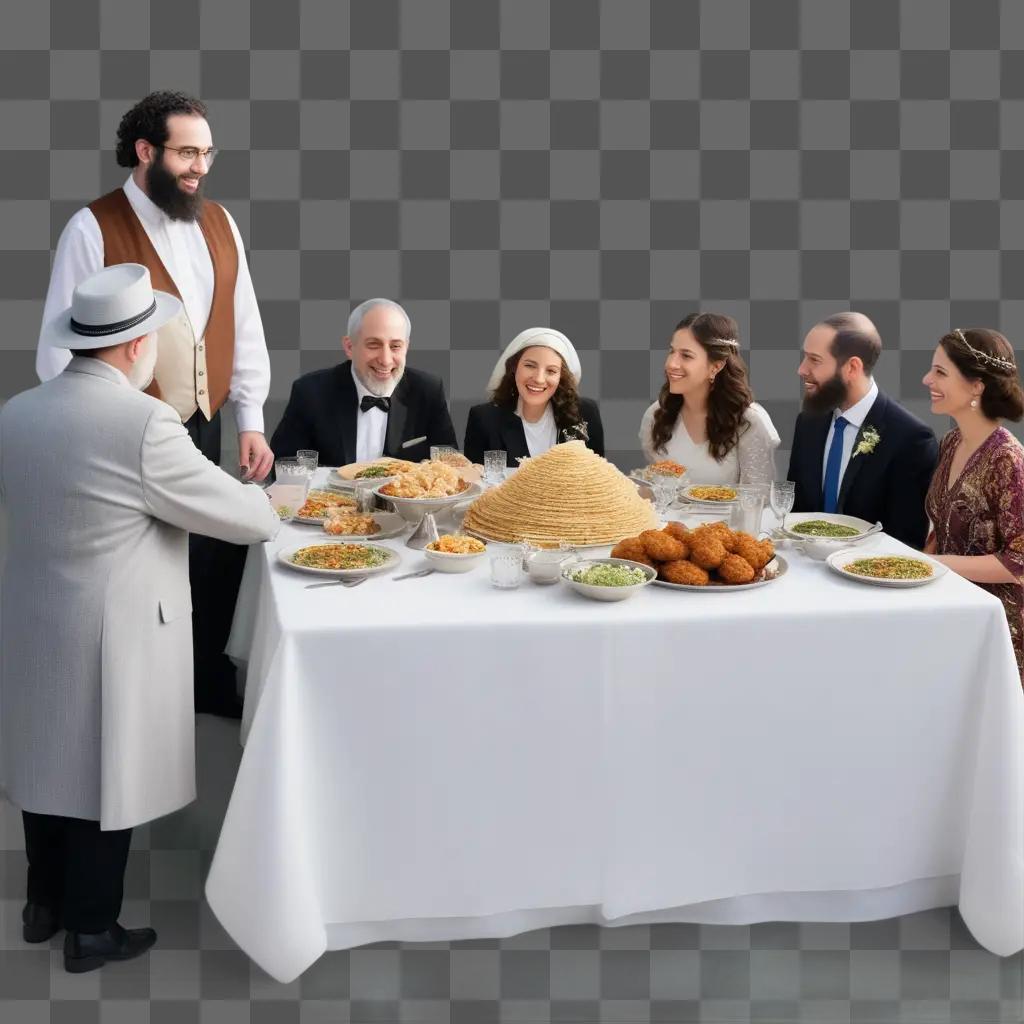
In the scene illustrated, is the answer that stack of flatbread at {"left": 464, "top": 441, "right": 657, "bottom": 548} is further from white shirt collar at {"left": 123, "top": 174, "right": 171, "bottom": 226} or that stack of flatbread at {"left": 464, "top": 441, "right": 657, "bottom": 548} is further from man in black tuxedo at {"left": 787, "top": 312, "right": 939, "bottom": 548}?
white shirt collar at {"left": 123, "top": 174, "right": 171, "bottom": 226}

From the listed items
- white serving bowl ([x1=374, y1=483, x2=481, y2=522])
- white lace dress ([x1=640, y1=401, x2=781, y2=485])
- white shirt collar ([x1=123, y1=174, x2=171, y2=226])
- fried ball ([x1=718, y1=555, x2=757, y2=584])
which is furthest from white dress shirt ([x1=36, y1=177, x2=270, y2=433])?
fried ball ([x1=718, y1=555, x2=757, y2=584])

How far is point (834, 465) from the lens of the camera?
536 cm

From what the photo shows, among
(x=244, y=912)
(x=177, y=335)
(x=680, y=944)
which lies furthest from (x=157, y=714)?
(x=177, y=335)

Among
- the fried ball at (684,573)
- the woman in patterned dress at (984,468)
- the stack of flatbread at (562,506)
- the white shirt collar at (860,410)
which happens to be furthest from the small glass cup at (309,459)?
the woman in patterned dress at (984,468)

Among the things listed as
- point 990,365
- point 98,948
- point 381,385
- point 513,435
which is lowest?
point 98,948

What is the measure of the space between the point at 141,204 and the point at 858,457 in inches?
125

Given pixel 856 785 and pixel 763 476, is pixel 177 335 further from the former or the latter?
pixel 856 785

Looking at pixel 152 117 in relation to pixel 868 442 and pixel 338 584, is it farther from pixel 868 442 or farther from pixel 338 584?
pixel 868 442

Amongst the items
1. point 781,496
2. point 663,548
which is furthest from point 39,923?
point 781,496

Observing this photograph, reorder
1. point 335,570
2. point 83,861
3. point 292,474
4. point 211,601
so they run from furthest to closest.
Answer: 1. point 211,601
2. point 292,474
3. point 335,570
4. point 83,861

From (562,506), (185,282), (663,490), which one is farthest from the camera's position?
(185,282)

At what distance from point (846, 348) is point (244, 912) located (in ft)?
10.8

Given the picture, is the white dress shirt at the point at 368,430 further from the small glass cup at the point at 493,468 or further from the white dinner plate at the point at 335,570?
the white dinner plate at the point at 335,570

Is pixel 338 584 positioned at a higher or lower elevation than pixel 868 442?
lower
